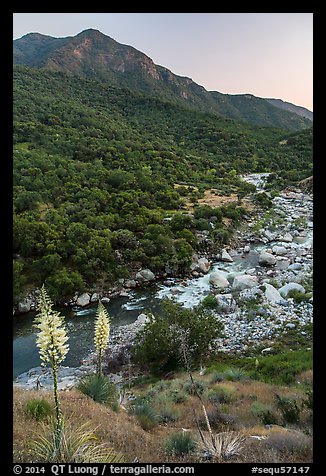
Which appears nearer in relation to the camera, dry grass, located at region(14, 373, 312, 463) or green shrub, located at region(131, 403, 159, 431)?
dry grass, located at region(14, 373, 312, 463)

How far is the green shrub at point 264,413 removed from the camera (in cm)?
412

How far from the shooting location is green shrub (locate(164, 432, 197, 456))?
9.55 ft

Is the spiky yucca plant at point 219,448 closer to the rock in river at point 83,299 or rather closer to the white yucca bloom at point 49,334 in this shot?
the white yucca bloom at point 49,334

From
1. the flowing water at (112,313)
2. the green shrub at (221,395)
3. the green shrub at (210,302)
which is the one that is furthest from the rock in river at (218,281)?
the green shrub at (221,395)

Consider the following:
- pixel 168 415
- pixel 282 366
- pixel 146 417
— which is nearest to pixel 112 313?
pixel 282 366

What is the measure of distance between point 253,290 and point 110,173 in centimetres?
1390

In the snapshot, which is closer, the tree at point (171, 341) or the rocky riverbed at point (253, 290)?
the tree at point (171, 341)

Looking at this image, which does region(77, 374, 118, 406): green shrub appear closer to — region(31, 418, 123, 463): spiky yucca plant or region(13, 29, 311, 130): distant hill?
region(31, 418, 123, 463): spiky yucca plant

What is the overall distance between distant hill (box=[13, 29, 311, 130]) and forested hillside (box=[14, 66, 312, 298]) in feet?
48.5

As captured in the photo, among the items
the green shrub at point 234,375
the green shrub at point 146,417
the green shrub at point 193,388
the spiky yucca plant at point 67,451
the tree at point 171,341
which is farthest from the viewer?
the tree at point 171,341

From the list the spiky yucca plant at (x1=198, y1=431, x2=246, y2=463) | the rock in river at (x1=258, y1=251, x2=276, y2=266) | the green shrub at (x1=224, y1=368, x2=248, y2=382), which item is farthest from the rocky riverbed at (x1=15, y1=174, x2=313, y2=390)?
the spiky yucca plant at (x1=198, y1=431, x2=246, y2=463)

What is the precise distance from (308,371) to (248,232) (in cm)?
1424

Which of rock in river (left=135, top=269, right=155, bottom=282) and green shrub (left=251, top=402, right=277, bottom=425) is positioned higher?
green shrub (left=251, top=402, right=277, bottom=425)

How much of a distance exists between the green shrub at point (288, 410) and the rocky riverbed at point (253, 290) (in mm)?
3944
